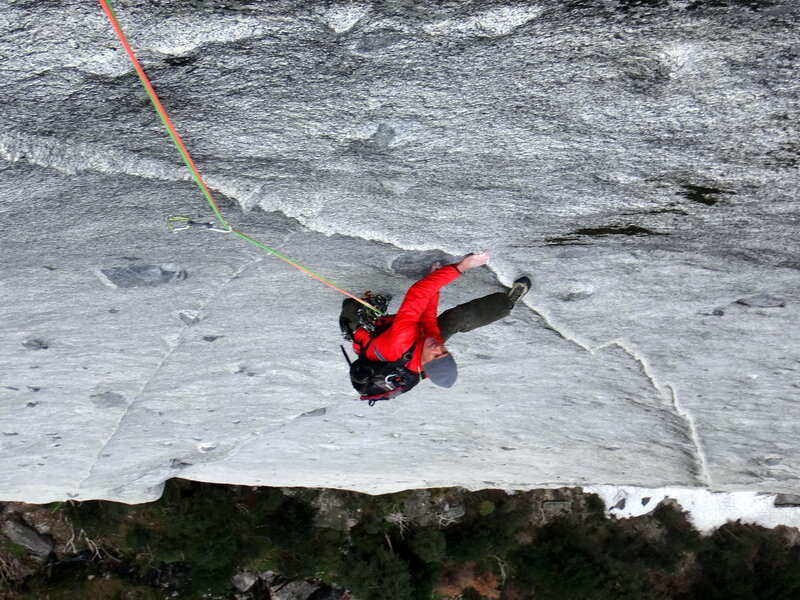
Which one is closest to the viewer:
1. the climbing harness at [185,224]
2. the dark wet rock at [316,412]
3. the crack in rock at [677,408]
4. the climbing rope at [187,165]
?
the climbing rope at [187,165]

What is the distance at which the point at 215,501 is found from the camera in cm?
935

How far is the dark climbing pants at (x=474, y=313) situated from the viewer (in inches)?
159

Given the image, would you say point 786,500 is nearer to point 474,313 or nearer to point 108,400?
point 474,313

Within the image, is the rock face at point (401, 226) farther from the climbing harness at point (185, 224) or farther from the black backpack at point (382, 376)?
the black backpack at point (382, 376)

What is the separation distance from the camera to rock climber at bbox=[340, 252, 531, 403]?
3547 millimetres

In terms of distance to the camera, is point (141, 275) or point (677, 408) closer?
point (141, 275)

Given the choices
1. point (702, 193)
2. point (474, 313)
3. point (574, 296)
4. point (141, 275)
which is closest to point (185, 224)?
point (141, 275)

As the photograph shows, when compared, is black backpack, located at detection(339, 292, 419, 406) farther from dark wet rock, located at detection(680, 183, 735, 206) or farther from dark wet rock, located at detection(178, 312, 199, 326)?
dark wet rock, located at detection(680, 183, 735, 206)

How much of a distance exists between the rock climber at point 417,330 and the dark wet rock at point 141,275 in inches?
47.0

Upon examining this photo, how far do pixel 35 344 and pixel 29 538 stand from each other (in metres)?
6.65

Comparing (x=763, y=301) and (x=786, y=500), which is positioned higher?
(x=763, y=301)

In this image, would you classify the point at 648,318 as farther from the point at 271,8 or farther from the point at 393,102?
the point at 271,8

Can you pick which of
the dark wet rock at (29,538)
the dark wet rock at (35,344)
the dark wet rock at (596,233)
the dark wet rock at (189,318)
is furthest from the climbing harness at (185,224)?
the dark wet rock at (29,538)

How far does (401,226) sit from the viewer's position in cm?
354
